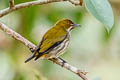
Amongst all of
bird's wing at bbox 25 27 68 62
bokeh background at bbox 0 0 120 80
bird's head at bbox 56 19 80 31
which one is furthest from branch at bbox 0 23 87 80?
bird's head at bbox 56 19 80 31

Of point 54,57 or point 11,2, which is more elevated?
point 11,2

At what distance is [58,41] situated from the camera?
11.4 ft

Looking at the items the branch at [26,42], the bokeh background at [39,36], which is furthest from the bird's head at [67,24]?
the branch at [26,42]

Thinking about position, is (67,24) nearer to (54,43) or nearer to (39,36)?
(54,43)

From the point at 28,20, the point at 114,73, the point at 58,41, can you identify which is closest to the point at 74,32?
the point at 28,20

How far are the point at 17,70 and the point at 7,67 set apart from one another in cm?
11

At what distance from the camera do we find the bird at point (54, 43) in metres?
3.28

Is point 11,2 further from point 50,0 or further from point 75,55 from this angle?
point 75,55

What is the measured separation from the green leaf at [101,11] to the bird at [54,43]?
963 mm

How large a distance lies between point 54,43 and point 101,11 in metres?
1.14

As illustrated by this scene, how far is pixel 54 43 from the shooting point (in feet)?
11.3

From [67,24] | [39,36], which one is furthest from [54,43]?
[39,36]

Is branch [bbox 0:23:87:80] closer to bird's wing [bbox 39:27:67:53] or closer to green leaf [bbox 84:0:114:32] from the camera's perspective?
bird's wing [bbox 39:27:67:53]

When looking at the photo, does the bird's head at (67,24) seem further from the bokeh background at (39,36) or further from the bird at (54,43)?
the bokeh background at (39,36)
